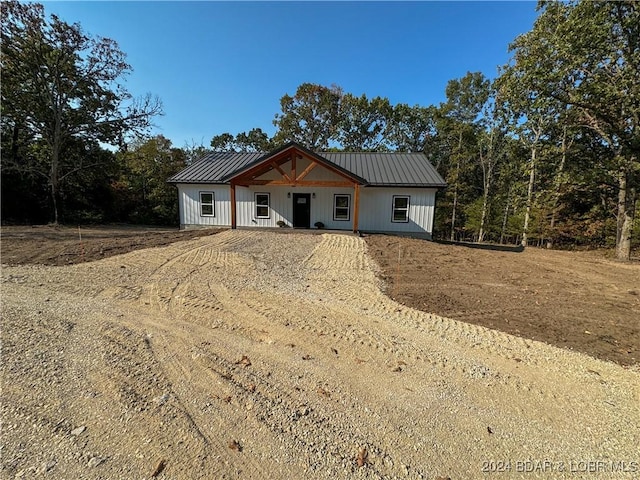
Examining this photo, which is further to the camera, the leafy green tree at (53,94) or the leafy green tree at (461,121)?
the leafy green tree at (461,121)

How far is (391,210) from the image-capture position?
15.4m

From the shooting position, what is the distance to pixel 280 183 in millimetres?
13758

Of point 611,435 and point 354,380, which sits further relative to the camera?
point 354,380

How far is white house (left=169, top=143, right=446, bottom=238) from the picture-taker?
15.1 meters

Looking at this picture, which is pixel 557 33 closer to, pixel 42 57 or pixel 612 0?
pixel 612 0

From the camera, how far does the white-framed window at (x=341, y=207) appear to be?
15734 mm

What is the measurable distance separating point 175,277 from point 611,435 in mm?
6865

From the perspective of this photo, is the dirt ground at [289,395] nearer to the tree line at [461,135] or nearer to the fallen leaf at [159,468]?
the fallen leaf at [159,468]

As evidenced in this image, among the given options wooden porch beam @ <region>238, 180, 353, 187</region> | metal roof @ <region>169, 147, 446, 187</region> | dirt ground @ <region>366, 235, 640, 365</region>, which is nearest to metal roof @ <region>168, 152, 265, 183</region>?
metal roof @ <region>169, 147, 446, 187</region>

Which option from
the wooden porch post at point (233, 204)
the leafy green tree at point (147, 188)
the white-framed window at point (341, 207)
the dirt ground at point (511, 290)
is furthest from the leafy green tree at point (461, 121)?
the leafy green tree at point (147, 188)

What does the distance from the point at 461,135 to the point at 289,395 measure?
26699mm

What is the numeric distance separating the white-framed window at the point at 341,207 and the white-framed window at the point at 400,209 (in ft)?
7.70

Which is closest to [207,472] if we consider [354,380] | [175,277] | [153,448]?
[153,448]

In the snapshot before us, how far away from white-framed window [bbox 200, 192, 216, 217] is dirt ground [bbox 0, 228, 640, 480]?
11264 mm
